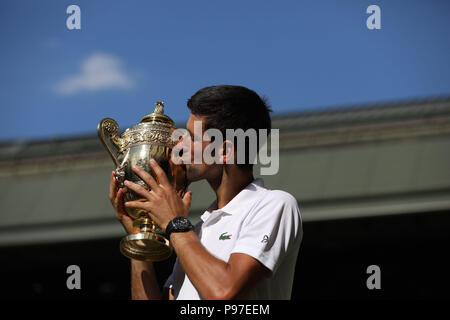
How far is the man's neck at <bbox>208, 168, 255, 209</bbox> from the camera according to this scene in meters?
2.86

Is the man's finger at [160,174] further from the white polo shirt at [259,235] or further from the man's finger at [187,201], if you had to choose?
the white polo shirt at [259,235]

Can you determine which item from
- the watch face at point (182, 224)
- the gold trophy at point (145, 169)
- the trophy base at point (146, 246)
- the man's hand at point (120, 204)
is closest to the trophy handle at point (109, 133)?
the gold trophy at point (145, 169)

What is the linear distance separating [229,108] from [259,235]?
1.88ft

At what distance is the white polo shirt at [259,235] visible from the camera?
8.13ft

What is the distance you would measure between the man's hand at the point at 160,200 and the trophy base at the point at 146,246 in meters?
0.14

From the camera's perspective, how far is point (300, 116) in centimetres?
1169

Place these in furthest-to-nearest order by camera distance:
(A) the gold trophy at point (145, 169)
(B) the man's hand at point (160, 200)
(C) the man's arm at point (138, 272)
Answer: (C) the man's arm at point (138, 272) < (A) the gold trophy at point (145, 169) < (B) the man's hand at point (160, 200)

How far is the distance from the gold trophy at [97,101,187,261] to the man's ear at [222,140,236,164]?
0.20 metres

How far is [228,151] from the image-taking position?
2807mm

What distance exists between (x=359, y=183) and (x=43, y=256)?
4866 mm

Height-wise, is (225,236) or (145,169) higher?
(145,169)

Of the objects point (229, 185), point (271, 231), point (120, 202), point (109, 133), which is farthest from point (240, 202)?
point (109, 133)

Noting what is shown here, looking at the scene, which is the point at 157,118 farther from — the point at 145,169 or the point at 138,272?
the point at 138,272

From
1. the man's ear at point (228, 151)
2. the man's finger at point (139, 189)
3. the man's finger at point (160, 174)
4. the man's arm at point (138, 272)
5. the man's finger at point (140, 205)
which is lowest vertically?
the man's arm at point (138, 272)
